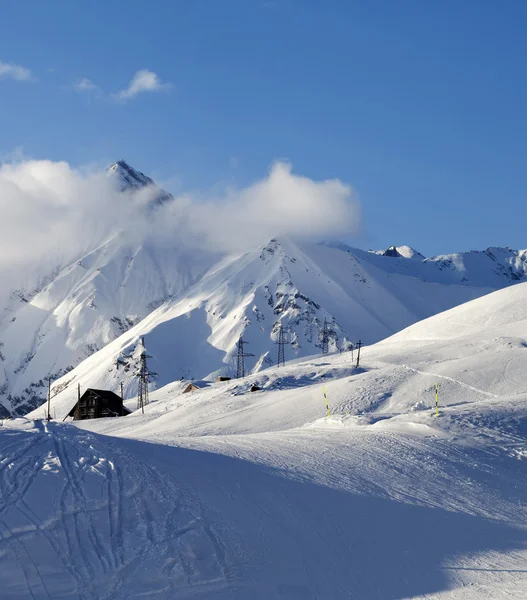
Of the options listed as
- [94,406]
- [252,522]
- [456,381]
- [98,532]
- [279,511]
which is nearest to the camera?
[98,532]

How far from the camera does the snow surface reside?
54.6 ft

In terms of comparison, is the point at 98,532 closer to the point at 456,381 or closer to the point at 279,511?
the point at 279,511

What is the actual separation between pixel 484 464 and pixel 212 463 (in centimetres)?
1075

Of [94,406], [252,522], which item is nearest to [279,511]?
[252,522]

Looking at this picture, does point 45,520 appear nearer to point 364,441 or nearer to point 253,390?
point 364,441

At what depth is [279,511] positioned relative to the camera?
69.8 feet

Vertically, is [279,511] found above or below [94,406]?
above

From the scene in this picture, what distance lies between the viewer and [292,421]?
52500 mm

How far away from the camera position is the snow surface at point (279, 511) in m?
16.6

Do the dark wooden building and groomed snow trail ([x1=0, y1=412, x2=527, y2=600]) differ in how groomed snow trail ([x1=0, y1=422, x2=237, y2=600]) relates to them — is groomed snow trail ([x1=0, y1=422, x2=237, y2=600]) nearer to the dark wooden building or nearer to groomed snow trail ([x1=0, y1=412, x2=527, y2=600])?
groomed snow trail ([x1=0, y1=412, x2=527, y2=600])

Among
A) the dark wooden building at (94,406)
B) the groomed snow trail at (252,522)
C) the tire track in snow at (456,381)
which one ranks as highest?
the tire track in snow at (456,381)

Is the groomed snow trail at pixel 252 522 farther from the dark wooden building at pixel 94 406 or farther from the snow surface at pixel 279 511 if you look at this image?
the dark wooden building at pixel 94 406

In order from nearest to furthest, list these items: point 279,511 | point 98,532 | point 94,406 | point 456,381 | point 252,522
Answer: point 98,532
point 252,522
point 279,511
point 456,381
point 94,406

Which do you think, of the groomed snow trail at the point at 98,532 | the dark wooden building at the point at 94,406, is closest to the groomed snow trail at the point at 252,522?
the groomed snow trail at the point at 98,532
